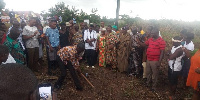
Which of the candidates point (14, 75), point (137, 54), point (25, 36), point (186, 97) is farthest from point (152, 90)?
point (14, 75)

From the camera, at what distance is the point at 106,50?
660 centimetres

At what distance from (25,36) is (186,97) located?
187 inches

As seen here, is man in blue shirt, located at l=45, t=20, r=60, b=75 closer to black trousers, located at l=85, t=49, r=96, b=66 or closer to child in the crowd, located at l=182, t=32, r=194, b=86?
black trousers, located at l=85, t=49, r=96, b=66

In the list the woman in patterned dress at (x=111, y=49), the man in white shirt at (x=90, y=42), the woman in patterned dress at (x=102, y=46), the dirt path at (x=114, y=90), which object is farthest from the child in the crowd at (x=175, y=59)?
the man in white shirt at (x=90, y=42)

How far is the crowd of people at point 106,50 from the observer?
424 cm

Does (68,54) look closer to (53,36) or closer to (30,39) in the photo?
(53,36)

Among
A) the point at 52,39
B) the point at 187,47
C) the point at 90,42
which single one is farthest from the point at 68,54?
the point at 187,47

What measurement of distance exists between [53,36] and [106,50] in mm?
2117

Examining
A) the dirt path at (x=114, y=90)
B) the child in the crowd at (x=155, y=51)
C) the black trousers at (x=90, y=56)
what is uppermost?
the child in the crowd at (x=155, y=51)

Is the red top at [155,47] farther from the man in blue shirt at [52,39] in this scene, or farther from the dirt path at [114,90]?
the man in blue shirt at [52,39]

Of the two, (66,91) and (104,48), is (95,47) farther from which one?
(66,91)

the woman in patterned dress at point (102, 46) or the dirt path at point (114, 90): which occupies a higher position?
the woman in patterned dress at point (102, 46)

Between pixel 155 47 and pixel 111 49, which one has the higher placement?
pixel 155 47

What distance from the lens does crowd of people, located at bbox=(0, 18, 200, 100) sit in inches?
167
